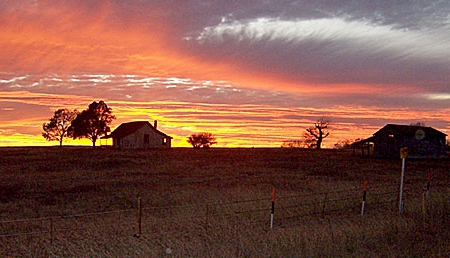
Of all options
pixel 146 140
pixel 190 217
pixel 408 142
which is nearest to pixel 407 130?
pixel 408 142

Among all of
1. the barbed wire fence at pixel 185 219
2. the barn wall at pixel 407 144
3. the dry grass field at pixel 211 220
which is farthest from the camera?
the barn wall at pixel 407 144

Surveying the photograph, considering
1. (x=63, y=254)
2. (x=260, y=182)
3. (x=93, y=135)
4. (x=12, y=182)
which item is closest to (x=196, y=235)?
(x=63, y=254)

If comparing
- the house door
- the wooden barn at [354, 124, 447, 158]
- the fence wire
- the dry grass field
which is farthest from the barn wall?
the fence wire

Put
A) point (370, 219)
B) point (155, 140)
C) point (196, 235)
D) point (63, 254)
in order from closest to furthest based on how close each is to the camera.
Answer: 1. point (63, 254)
2. point (196, 235)
3. point (370, 219)
4. point (155, 140)

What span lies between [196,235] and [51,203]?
38.1 ft

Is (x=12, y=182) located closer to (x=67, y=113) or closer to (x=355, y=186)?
(x=355, y=186)

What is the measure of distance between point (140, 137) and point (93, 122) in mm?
15401

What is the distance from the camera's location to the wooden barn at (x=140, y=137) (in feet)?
238


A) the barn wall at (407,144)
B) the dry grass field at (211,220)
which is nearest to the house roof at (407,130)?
the barn wall at (407,144)

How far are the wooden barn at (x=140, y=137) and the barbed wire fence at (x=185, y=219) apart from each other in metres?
53.6

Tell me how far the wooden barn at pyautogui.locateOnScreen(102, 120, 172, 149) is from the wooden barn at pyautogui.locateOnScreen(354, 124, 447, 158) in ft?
112

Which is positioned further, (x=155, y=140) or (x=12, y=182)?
(x=155, y=140)

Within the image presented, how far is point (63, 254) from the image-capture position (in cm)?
1209

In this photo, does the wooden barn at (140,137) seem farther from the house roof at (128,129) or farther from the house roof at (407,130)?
the house roof at (407,130)
